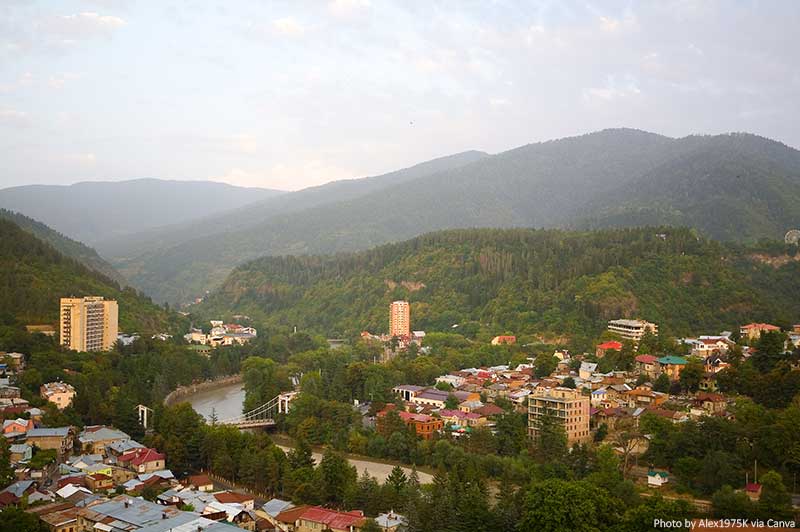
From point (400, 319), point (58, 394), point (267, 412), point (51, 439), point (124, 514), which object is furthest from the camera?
point (400, 319)

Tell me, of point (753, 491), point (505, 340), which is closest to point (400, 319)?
point (505, 340)

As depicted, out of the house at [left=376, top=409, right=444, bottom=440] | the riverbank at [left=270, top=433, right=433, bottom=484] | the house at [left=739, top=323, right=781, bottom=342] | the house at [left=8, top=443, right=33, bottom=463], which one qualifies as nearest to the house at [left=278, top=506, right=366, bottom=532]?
the riverbank at [left=270, top=433, right=433, bottom=484]

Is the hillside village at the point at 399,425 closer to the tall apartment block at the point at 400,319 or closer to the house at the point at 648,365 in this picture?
the house at the point at 648,365

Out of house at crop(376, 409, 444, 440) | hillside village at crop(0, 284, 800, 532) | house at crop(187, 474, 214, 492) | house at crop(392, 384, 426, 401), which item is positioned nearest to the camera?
hillside village at crop(0, 284, 800, 532)

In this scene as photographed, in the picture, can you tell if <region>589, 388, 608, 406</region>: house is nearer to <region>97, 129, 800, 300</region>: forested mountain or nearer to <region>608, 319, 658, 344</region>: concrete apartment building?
<region>608, 319, 658, 344</region>: concrete apartment building

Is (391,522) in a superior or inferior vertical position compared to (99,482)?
inferior

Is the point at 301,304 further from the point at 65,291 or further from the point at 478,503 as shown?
the point at 478,503

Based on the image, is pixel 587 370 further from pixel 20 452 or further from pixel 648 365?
pixel 20 452
